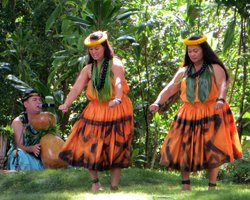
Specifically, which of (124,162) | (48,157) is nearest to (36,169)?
(48,157)

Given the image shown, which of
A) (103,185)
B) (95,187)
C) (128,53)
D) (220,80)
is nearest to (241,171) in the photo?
(103,185)

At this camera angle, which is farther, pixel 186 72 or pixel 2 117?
pixel 2 117

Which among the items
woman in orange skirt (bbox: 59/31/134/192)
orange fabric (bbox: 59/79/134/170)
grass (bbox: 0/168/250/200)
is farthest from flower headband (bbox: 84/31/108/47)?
grass (bbox: 0/168/250/200)

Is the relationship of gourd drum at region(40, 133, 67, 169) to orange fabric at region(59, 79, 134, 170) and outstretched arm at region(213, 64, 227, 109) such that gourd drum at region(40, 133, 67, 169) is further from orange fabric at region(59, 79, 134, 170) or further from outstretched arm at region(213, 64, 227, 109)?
outstretched arm at region(213, 64, 227, 109)

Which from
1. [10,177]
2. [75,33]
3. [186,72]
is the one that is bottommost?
[10,177]

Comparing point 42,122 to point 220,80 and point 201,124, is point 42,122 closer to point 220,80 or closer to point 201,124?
point 201,124

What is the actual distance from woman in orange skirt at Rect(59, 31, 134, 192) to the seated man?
120 centimetres

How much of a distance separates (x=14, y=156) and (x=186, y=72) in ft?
7.71

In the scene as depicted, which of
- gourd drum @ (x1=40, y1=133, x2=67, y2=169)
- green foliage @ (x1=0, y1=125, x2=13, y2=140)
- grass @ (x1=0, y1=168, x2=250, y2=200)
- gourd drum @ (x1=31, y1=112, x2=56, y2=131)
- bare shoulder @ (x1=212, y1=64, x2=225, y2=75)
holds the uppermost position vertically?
bare shoulder @ (x1=212, y1=64, x2=225, y2=75)

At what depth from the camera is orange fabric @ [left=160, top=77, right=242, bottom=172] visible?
535 cm

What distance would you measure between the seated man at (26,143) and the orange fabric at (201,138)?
75.3 inches

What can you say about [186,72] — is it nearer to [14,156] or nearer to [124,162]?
[124,162]

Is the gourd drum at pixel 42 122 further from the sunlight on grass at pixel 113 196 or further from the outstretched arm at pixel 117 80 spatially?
the sunlight on grass at pixel 113 196

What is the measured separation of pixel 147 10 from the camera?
899 centimetres
